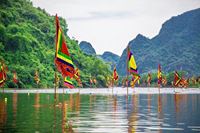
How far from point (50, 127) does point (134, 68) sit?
6363cm

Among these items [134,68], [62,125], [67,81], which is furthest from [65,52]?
[134,68]

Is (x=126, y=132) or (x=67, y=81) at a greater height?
(x=67, y=81)

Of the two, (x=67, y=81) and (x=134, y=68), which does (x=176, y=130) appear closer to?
(x=67, y=81)

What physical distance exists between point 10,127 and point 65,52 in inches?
732

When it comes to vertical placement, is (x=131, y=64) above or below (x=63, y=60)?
above

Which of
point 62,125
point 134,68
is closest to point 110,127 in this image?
point 62,125

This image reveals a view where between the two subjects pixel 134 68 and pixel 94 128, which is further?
pixel 134 68

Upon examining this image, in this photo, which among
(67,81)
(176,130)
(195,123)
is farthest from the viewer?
(67,81)

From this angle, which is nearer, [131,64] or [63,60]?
[63,60]

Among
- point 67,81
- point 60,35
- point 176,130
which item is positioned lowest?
point 176,130

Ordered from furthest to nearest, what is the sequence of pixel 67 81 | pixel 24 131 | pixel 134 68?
pixel 134 68 → pixel 67 81 → pixel 24 131

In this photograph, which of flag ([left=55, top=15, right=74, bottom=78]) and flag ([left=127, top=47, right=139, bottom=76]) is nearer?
flag ([left=55, top=15, right=74, bottom=78])

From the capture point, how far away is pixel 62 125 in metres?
38.0

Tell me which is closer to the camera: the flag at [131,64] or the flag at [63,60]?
the flag at [63,60]
